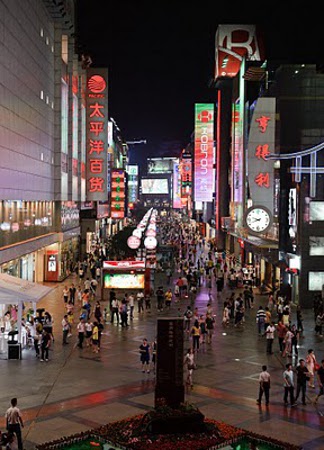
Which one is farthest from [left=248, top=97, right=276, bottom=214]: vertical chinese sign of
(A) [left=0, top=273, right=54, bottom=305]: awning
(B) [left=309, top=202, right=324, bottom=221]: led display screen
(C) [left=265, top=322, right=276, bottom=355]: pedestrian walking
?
(C) [left=265, top=322, right=276, bottom=355]: pedestrian walking

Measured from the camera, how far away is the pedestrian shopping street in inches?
669

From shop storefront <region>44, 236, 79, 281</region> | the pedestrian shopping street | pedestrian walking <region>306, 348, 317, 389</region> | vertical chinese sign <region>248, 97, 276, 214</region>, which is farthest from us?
shop storefront <region>44, 236, 79, 281</region>

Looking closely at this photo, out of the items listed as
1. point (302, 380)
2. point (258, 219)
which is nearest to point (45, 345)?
point (302, 380)

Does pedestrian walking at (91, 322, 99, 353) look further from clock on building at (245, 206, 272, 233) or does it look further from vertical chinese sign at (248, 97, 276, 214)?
vertical chinese sign at (248, 97, 276, 214)

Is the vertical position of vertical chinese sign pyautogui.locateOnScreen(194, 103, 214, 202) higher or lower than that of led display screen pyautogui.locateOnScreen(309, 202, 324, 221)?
higher

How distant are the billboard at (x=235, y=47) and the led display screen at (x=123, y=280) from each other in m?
48.4

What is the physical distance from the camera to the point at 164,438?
51.1 feet

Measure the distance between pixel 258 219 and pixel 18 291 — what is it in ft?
63.0

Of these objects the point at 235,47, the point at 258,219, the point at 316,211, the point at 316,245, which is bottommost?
the point at 316,245

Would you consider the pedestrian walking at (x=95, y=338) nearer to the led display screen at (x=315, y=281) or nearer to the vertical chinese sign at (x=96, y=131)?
the led display screen at (x=315, y=281)

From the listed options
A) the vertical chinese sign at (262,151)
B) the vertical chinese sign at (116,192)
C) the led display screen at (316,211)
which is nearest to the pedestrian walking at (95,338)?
the led display screen at (316,211)

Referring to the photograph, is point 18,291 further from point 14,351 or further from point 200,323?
point 200,323

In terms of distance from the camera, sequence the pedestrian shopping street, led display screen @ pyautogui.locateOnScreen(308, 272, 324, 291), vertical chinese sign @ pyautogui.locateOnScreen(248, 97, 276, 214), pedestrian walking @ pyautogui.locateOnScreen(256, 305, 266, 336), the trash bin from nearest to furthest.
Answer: the pedestrian shopping street, the trash bin, pedestrian walking @ pyautogui.locateOnScreen(256, 305, 266, 336), led display screen @ pyautogui.locateOnScreen(308, 272, 324, 291), vertical chinese sign @ pyautogui.locateOnScreen(248, 97, 276, 214)

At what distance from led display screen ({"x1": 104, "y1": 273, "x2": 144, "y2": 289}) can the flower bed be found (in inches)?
926
